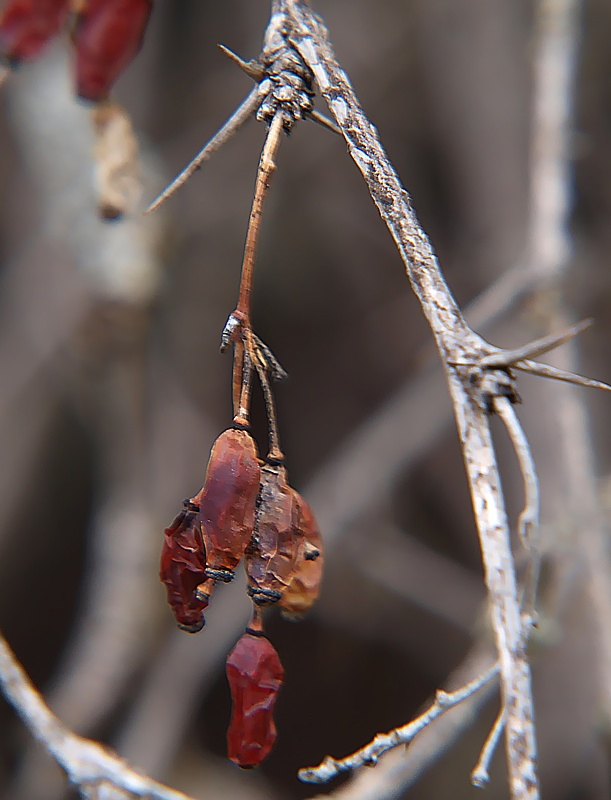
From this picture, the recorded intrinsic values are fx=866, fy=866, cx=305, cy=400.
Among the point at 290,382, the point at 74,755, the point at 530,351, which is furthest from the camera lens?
the point at 290,382

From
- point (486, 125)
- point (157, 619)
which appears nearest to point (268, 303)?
point (486, 125)

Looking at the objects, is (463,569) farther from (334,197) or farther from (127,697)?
(334,197)

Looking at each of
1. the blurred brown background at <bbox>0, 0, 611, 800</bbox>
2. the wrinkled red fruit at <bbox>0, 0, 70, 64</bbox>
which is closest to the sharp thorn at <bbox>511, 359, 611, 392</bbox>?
the wrinkled red fruit at <bbox>0, 0, 70, 64</bbox>

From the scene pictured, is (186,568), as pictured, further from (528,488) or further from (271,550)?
(528,488)

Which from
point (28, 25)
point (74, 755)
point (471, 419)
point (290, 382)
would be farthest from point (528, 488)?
point (290, 382)

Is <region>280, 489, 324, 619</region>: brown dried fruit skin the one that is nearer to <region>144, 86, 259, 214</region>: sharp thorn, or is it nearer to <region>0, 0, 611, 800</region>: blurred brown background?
<region>144, 86, 259, 214</region>: sharp thorn

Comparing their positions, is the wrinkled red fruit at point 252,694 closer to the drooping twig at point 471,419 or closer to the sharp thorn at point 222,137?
the drooping twig at point 471,419

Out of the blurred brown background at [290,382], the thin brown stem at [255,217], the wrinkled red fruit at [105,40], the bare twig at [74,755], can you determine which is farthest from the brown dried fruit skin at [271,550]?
the blurred brown background at [290,382]
